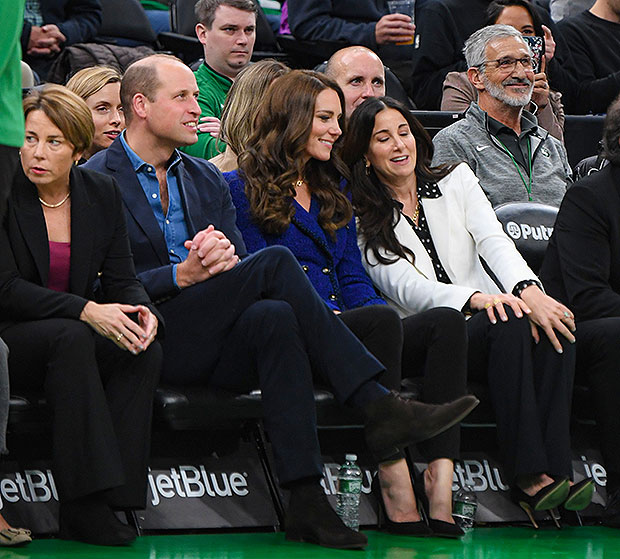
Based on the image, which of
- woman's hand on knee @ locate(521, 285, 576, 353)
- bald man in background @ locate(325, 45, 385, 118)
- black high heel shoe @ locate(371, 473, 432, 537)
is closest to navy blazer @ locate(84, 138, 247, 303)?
black high heel shoe @ locate(371, 473, 432, 537)

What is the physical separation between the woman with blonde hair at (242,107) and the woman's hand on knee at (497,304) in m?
1.02

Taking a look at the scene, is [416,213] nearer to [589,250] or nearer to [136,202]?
[589,250]

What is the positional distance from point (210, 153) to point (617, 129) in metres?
1.69

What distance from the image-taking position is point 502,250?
4160 millimetres

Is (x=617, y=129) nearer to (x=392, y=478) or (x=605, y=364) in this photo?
(x=605, y=364)

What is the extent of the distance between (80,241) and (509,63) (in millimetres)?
2627

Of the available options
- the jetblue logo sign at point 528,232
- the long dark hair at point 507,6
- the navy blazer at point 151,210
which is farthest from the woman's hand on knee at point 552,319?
the long dark hair at point 507,6

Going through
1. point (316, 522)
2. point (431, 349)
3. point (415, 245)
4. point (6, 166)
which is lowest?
point (316, 522)

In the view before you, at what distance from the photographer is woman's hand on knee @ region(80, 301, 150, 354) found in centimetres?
329

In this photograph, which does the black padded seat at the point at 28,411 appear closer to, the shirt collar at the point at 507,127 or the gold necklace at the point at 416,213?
the gold necklace at the point at 416,213

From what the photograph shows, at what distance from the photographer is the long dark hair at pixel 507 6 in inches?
244

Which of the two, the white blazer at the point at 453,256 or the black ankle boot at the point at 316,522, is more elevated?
the white blazer at the point at 453,256

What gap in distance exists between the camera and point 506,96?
527 centimetres

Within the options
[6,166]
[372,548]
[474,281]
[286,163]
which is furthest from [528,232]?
[6,166]
